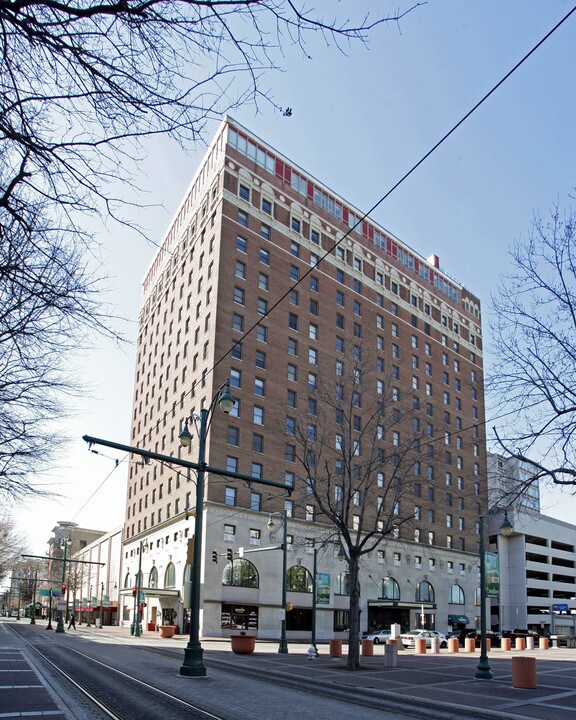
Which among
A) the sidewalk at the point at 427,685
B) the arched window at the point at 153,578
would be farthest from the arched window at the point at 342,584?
the sidewalk at the point at 427,685

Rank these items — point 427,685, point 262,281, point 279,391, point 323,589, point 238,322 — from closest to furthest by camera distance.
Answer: point 427,685 → point 323,589 → point 238,322 → point 279,391 → point 262,281

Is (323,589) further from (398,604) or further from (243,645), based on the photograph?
(243,645)

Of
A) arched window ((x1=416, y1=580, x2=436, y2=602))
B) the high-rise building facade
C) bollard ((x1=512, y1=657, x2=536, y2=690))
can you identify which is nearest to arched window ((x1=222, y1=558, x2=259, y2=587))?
the high-rise building facade

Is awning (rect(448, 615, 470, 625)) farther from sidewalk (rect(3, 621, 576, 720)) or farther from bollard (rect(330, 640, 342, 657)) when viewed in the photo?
sidewalk (rect(3, 621, 576, 720))

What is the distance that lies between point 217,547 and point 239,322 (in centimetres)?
1956

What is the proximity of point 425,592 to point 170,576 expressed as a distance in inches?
1163

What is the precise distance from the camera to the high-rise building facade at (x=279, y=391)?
5534 cm

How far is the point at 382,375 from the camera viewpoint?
71.4 meters

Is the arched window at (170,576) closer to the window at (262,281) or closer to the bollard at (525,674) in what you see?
the window at (262,281)

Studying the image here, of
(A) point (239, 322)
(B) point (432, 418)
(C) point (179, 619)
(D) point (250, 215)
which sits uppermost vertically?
(D) point (250, 215)

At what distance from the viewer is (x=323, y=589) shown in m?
54.5

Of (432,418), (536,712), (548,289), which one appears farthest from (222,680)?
(432,418)

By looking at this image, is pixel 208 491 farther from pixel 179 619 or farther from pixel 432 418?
pixel 432 418

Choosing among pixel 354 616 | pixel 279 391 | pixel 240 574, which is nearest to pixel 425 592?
pixel 240 574
